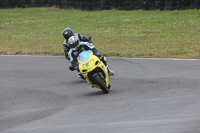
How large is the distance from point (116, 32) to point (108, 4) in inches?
546

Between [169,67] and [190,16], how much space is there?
17.4 m

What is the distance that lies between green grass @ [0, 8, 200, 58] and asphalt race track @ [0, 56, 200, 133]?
3.36 metres

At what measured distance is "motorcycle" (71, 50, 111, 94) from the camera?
918 cm

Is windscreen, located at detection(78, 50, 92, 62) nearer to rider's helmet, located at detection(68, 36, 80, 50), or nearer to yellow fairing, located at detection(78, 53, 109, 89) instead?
yellow fairing, located at detection(78, 53, 109, 89)

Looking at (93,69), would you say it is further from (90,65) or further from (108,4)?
(108,4)

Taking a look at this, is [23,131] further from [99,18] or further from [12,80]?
[99,18]

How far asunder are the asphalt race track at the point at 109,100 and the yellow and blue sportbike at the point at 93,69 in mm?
247

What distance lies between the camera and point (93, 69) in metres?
9.18

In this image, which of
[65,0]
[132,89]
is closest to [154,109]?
[132,89]

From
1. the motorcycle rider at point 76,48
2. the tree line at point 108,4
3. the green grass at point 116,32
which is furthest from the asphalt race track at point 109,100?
the tree line at point 108,4

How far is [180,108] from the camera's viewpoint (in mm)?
7473

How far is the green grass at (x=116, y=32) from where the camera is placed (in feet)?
56.0

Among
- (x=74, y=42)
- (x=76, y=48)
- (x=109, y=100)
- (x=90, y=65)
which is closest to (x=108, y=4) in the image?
(x=76, y=48)

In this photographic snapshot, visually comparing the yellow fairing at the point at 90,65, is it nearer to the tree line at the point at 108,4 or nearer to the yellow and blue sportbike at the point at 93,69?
the yellow and blue sportbike at the point at 93,69
